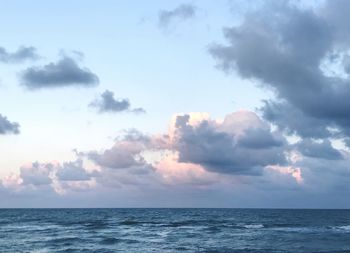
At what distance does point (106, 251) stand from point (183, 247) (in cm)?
925

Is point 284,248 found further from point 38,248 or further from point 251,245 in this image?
point 38,248

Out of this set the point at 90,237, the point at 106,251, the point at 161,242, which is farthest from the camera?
the point at 90,237

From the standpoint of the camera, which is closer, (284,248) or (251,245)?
(284,248)

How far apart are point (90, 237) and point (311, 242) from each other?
104 ft

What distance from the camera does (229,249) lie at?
56281mm

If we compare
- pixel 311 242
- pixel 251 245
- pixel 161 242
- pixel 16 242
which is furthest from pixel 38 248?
pixel 311 242

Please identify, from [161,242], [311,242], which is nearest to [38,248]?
[161,242]

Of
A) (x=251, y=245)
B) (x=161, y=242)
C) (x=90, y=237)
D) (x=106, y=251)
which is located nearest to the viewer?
(x=106, y=251)

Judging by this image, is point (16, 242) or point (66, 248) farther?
point (16, 242)

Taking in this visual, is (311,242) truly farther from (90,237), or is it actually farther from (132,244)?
(90,237)

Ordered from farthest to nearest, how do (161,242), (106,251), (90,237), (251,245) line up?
1. (90,237)
2. (161,242)
3. (251,245)
4. (106,251)

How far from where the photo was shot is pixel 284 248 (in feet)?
185

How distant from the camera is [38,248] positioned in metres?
57.4

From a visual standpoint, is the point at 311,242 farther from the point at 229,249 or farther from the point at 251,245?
the point at 229,249
